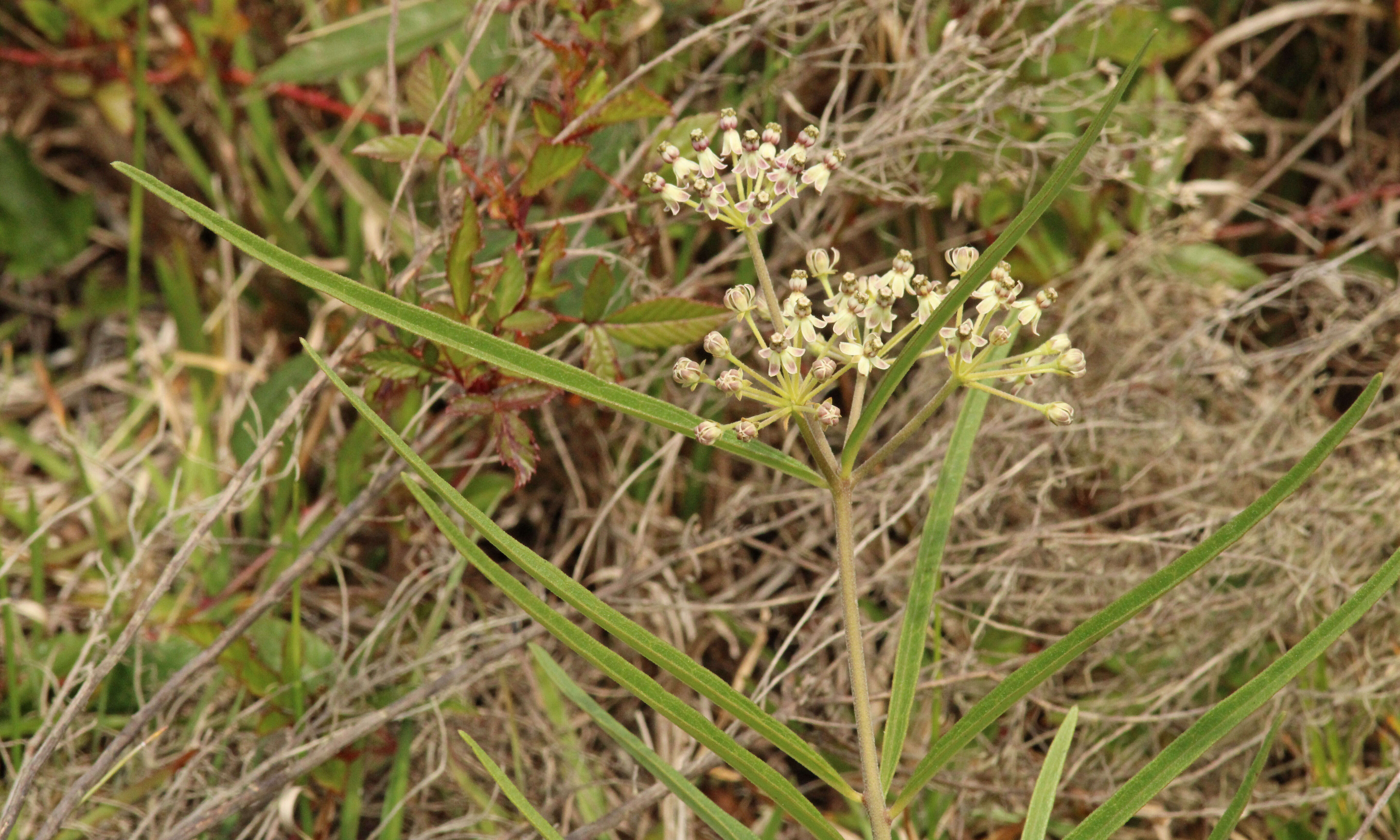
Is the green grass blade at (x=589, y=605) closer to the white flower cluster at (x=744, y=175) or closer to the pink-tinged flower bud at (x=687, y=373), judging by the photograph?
the pink-tinged flower bud at (x=687, y=373)

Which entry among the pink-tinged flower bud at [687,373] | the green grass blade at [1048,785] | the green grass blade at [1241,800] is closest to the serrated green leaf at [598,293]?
the pink-tinged flower bud at [687,373]

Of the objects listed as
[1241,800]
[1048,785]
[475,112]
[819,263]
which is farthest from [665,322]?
[1241,800]

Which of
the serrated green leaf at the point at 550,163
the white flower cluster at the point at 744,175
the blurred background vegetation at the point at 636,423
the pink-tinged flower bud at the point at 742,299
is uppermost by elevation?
the white flower cluster at the point at 744,175

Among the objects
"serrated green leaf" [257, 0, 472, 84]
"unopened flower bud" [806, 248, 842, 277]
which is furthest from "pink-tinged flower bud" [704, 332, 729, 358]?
"serrated green leaf" [257, 0, 472, 84]

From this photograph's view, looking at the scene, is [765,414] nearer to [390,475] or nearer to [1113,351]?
[390,475]

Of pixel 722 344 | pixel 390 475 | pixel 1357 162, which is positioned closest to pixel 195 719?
pixel 390 475

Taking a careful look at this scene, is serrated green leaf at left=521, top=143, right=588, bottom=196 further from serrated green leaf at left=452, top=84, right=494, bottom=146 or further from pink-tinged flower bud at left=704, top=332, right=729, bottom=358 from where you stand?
pink-tinged flower bud at left=704, top=332, right=729, bottom=358
